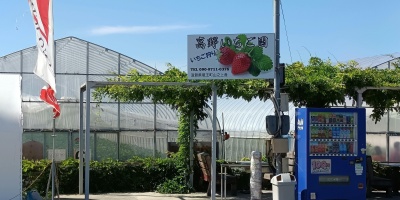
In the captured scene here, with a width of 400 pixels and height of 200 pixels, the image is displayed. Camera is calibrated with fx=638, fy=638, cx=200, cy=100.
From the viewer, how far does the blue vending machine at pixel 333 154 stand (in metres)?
14.1

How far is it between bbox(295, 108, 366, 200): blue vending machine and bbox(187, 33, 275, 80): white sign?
5.00 ft

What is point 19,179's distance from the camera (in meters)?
12.4

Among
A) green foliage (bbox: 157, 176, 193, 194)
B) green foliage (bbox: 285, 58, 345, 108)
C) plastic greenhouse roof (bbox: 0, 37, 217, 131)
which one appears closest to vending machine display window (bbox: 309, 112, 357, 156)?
green foliage (bbox: 285, 58, 345, 108)

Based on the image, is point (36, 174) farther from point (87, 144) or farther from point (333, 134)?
point (333, 134)

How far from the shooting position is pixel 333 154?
556 inches

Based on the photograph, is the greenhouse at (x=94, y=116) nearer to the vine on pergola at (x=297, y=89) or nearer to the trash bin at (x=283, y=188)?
the vine on pergola at (x=297, y=89)

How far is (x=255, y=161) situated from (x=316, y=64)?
4277 mm

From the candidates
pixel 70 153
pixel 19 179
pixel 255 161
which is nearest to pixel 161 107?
pixel 70 153

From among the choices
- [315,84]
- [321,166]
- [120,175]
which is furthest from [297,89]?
[120,175]

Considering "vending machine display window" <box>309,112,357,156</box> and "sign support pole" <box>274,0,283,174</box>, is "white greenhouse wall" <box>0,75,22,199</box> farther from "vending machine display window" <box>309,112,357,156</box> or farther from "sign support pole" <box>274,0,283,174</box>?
"vending machine display window" <box>309,112,357,156</box>

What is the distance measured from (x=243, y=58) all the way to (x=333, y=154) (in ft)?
Answer: 9.75

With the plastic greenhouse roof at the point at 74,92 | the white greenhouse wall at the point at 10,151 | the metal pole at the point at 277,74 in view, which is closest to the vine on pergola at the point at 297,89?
the metal pole at the point at 277,74

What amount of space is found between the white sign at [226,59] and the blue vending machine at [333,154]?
152cm

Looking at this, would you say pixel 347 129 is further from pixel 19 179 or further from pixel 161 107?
pixel 161 107
